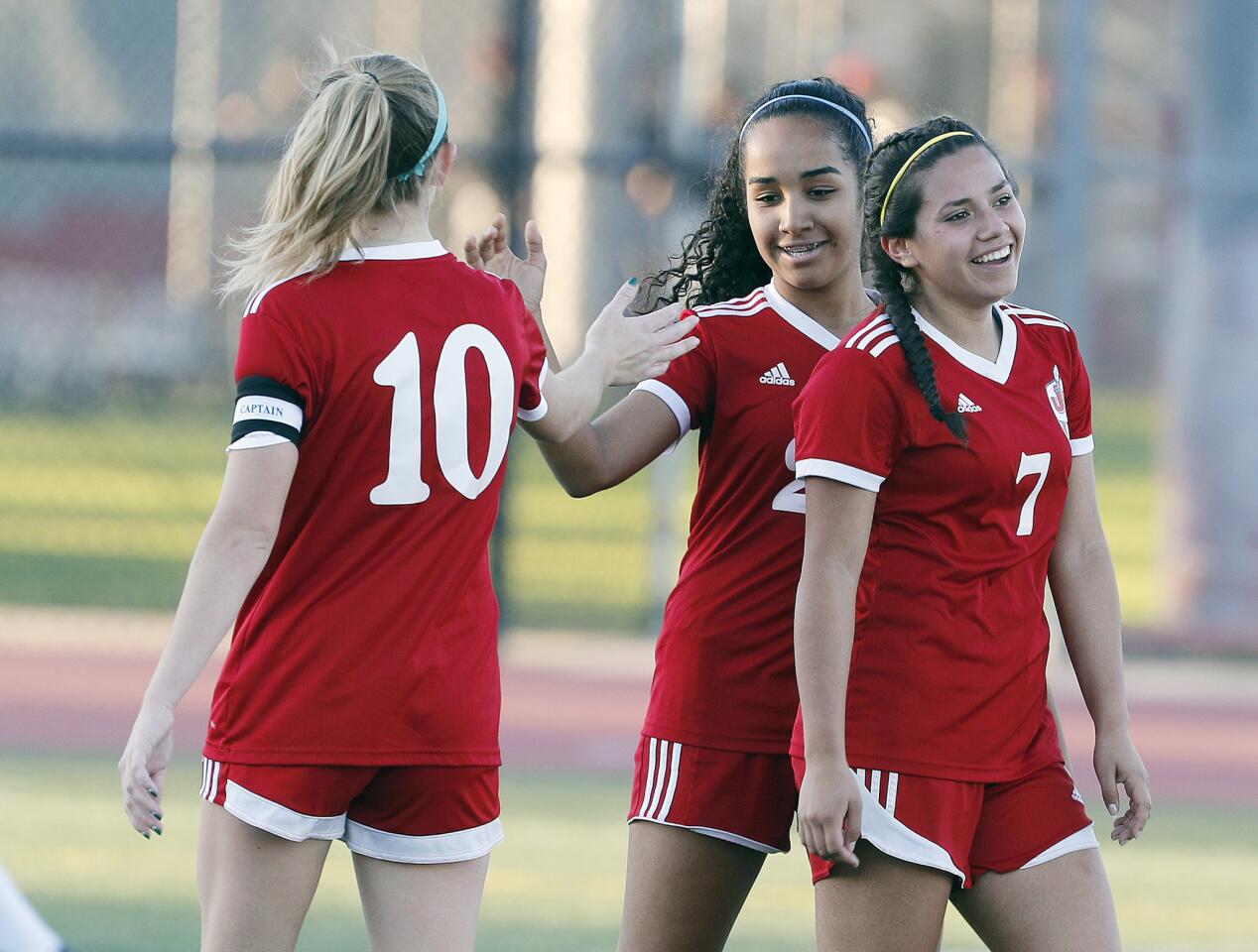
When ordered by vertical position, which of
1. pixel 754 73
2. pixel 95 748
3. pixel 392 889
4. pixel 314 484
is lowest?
pixel 95 748

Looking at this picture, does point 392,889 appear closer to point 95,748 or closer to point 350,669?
point 350,669

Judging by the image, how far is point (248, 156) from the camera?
8648mm

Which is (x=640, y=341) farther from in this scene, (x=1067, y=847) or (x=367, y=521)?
(x=1067, y=847)

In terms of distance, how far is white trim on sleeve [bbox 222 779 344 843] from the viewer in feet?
9.11

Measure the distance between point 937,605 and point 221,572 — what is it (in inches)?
42.5

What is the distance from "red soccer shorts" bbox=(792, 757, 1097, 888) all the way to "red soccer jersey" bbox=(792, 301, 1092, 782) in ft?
0.10

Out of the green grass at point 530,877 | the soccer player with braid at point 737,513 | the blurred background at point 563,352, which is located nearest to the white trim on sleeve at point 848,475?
the soccer player with braid at point 737,513

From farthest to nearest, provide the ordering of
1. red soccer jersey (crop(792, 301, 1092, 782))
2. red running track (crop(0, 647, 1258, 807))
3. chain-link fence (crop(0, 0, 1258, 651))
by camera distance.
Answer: chain-link fence (crop(0, 0, 1258, 651)) < red running track (crop(0, 647, 1258, 807)) < red soccer jersey (crop(792, 301, 1092, 782))

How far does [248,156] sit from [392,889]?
6281mm

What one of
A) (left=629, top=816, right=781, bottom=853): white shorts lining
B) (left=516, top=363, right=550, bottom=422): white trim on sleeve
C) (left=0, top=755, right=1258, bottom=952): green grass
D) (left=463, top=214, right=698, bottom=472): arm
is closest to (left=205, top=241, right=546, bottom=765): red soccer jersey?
(left=516, top=363, right=550, bottom=422): white trim on sleeve

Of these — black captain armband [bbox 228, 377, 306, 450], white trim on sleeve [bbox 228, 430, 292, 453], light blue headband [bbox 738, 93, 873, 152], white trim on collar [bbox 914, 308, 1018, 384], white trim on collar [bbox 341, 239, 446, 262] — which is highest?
light blue headband [bbox 738, 93, 873, 152]

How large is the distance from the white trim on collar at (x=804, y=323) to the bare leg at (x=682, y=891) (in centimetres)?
88

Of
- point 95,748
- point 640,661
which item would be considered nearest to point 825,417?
point 95,748

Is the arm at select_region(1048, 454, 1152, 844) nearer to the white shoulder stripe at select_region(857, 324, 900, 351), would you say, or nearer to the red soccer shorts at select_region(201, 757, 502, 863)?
the white shoulder stripe at select_region(857, 324, 900, 351)
